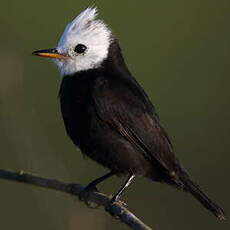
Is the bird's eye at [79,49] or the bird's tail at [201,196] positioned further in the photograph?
the bird's eye at [79,49]

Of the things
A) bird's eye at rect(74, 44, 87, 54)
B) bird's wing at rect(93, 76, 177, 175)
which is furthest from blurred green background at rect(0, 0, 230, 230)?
bird's wing at rect(93, 76, 177, 175)

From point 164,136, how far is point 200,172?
2086mm

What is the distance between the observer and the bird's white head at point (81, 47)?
8008mm

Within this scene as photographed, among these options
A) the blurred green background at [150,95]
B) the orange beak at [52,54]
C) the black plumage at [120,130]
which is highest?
the orange beak at [52,54]

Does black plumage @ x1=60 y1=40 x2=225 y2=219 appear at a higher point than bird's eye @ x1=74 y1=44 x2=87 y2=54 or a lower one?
lower

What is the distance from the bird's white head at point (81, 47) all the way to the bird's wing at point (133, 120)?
16.2 inches

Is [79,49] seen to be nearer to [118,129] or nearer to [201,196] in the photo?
[118,129]

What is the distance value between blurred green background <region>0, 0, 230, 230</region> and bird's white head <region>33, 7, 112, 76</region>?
15.7 inches

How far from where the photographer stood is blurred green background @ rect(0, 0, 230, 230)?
7.39 meters

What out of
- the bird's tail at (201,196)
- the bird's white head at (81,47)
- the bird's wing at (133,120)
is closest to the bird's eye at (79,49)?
the bird's white head at (81,47)

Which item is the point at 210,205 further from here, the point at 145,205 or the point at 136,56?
the point at 136,56

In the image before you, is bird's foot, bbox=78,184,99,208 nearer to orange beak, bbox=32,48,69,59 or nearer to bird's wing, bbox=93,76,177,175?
bird's wing, bbox=93,76,177,175

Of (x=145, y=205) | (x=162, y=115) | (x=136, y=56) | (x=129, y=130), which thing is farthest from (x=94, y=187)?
(x=136, y=56)

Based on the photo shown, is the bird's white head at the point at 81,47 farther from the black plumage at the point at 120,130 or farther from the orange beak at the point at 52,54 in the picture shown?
the black plumage at the point at 120,130
